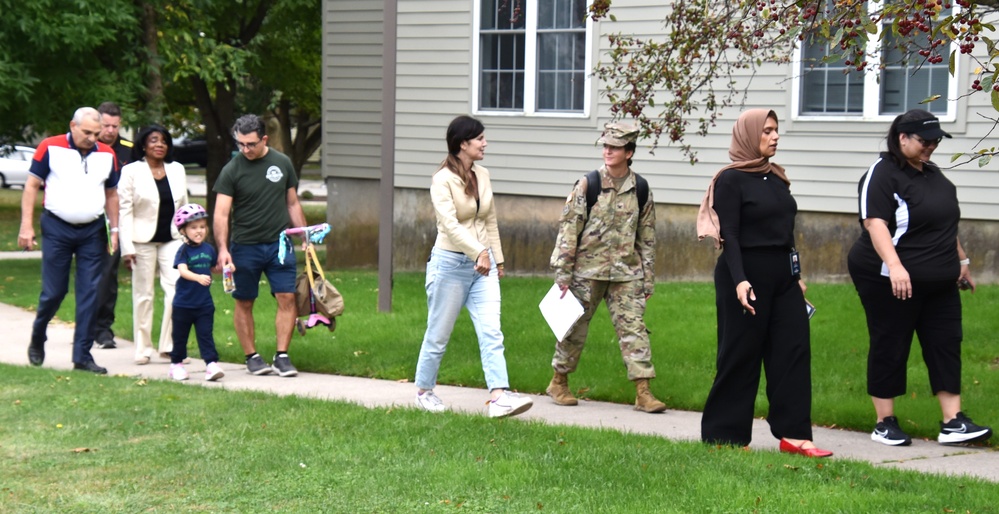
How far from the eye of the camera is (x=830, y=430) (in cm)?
788

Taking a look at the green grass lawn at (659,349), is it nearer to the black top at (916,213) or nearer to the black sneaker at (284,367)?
the black sneaker at (284,367)

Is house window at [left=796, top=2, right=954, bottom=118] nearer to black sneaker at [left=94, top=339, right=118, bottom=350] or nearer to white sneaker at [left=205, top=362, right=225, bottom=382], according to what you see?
white sneaker at [left=205, top=362, right=225, bottom=382]

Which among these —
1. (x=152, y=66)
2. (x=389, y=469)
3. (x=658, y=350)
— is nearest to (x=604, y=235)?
(x=658, y=350)

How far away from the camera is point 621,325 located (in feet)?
27.6

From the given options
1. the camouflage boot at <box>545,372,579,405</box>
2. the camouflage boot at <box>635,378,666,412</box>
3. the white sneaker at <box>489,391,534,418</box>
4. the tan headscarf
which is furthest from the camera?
the camouflage boot at <box>545,372,579,405</box>

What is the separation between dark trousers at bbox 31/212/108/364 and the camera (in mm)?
9852

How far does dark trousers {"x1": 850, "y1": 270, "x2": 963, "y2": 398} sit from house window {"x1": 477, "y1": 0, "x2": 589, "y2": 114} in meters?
8.72

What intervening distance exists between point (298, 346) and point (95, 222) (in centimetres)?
195

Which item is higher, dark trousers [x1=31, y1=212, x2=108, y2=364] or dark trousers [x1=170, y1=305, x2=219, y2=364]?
dark trousers [x1=31, y1=212, x2=108, y2=364]

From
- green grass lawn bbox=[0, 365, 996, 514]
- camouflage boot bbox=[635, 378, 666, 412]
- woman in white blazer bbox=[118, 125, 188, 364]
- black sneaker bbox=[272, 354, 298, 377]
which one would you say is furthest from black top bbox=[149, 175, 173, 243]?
camouflage boot bbox=[635, 378, 666, 412]

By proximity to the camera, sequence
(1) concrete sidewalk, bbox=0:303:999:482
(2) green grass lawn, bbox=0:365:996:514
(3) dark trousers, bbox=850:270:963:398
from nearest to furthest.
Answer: (2) green grass lawn, bbox=0:365:996:514 < (1) concrete sidewalk, bbox=0:303:999:482 < (3) dark trousers, bbox=850:270:963:398

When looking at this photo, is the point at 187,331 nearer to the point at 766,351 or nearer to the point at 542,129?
the point at 766,351

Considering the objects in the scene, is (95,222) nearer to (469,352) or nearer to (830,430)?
(469,352)

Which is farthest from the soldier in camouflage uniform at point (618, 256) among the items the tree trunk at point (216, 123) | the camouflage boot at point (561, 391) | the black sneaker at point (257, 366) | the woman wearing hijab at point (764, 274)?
the tree trunk at point (216, 123)
